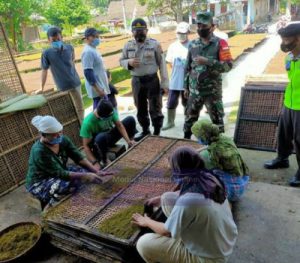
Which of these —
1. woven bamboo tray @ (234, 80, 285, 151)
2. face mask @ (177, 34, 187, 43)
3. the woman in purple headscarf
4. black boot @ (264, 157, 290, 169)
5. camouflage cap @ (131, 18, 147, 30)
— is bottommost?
black boot @ (264, 157, 290, 169)

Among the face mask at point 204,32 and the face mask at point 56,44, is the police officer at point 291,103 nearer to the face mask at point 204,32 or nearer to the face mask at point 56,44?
the face mask at point 204,32

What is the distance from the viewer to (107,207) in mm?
3137

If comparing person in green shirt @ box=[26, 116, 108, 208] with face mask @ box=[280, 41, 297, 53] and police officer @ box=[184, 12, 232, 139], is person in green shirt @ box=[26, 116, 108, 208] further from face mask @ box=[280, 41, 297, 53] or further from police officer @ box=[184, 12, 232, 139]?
face mask @ box=[280, 41, 297, 53]

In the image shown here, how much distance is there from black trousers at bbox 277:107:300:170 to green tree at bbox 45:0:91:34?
41.8m

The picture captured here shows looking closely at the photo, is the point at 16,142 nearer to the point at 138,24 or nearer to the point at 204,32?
the point at 138,24

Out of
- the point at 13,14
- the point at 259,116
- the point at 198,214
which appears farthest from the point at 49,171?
the point at 13,14

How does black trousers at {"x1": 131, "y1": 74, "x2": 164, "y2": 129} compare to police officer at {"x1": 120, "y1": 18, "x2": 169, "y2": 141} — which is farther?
black trousers at {"x1": 131, "y1": 74, "x2": 164, "y2": 129}

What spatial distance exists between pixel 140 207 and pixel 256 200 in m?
1.41

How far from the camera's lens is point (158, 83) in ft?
17.5

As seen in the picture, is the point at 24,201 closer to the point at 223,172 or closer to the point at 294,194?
the point at 223,172

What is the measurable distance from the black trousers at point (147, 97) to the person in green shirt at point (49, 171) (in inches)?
80.2

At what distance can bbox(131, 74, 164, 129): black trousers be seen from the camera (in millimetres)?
5259

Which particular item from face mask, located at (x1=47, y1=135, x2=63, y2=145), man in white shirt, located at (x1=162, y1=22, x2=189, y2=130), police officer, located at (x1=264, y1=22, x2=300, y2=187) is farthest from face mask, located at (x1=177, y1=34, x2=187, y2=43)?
face mask, located at (x1=47, y1=135, x2=63, y2=145)

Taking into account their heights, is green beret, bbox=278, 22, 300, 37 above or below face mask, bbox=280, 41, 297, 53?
above
